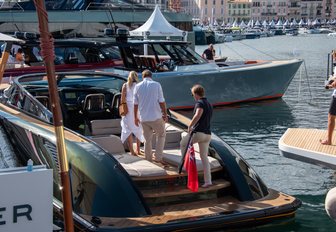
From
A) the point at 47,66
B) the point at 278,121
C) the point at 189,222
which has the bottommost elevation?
the point at 278,121

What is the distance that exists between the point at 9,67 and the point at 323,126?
963 centimetres

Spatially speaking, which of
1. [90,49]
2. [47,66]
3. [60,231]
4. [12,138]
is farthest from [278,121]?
[47,66]

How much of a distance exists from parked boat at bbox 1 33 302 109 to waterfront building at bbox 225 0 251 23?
152 meters

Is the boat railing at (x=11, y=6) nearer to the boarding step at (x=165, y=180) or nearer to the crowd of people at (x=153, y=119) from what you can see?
the crowd of people at (x=153, y=119)

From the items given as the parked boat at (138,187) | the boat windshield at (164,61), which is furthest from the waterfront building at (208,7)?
the parked boat at (138,187)

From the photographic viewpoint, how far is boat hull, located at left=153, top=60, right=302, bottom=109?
18.5 m

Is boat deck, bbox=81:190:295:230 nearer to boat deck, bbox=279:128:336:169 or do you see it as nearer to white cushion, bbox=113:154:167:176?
white cushion, bbox=113:154:167:176

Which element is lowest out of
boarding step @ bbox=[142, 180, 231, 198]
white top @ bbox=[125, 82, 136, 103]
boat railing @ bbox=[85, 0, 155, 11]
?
boarding step @ bbox=[142, 180, 231, 198]

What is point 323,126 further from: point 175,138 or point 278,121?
point 175,138

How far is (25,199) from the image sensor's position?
4219 mm

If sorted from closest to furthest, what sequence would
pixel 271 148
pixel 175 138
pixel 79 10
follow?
pixel 175 138, pixel 271 148, pixel 79 10

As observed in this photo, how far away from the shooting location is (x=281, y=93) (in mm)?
21922

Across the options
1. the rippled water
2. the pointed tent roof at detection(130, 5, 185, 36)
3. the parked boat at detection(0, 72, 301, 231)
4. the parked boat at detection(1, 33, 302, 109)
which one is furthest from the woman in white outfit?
the pointed tent roof at detection(130, 5, 185, 36)

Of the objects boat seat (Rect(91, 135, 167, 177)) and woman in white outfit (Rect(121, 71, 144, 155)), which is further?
woman in white outfit (Rect(121, 71, 144, 155))
